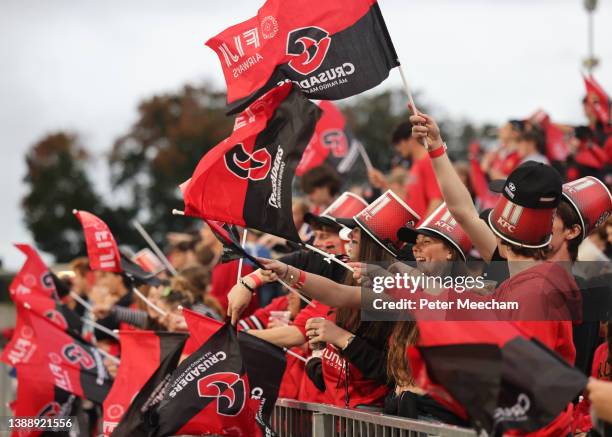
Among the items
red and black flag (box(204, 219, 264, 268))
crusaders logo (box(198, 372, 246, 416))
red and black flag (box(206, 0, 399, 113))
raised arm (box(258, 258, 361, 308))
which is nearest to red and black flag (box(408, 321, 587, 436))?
raised arm (box(258, 258, 361, 308))

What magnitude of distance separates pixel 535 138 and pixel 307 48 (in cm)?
529

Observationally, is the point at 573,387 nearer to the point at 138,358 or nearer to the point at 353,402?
the point at 353,402

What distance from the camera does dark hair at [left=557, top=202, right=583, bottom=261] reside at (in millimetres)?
6723

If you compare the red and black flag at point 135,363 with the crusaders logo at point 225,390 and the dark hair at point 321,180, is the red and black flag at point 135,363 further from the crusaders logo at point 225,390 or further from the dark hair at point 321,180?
the dark hair at point 321,180

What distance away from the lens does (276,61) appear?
7.76m

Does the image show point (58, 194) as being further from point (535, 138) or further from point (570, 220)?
point (570, 220)

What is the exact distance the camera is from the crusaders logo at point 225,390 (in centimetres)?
739

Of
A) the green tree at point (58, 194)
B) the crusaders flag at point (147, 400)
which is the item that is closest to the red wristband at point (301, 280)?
the crusaders flag at point (147, 400)

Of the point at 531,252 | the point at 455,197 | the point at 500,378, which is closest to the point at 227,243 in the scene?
the point at 455,197

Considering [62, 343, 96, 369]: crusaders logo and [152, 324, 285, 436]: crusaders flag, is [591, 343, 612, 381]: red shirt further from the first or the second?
[62, 343, 96, 369]: crusaders logo

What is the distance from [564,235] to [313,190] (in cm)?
555

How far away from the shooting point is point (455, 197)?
22.9 feet

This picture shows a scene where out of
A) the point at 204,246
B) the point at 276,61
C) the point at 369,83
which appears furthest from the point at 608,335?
the point at 204,246

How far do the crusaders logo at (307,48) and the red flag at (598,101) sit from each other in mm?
5477
